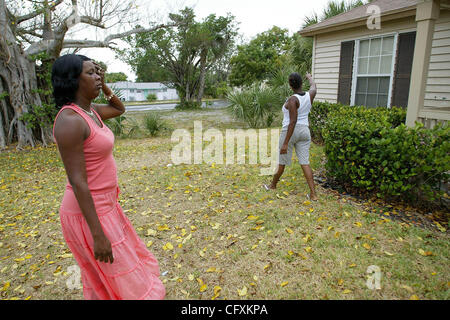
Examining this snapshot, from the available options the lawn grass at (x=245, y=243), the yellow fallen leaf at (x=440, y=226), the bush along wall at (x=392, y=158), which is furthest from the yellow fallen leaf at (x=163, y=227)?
the yellow fallen leaf at (x=440, y=226)

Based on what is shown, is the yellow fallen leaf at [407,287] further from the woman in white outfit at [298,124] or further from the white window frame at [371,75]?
the white window frame at [371,75]

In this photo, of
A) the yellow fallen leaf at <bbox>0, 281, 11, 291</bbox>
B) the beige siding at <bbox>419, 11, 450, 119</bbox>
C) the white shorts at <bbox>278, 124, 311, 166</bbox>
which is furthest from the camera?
the beige siding at <bbox>419, 11, 450, 119</bbox>

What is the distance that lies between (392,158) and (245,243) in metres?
2.39

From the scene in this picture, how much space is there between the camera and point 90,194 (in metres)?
1.66

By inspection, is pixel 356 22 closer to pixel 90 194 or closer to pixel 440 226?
pixel 440 226

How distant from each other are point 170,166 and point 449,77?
21.4 ft

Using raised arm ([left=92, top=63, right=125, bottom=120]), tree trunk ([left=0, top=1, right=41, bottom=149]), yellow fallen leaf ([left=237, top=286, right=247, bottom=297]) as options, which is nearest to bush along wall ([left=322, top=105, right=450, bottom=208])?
yellow fallen leaf ([left=237, top=286, right=247, bottom=297])

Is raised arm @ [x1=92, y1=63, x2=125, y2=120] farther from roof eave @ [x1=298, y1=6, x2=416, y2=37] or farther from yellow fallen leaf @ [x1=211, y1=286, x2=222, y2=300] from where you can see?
roof eave @ [x1=298, y1=6, x2=416, y2=37]

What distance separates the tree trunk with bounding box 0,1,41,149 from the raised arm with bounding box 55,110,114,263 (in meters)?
9.21

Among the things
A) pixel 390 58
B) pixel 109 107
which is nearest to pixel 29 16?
pixel 109 107

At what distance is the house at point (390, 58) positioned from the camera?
4582 millimetres

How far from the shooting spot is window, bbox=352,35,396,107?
24.0 ft

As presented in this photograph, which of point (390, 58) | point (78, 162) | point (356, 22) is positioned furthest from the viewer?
point (356, 22)

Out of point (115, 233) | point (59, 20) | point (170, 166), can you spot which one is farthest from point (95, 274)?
point (59, 20)
